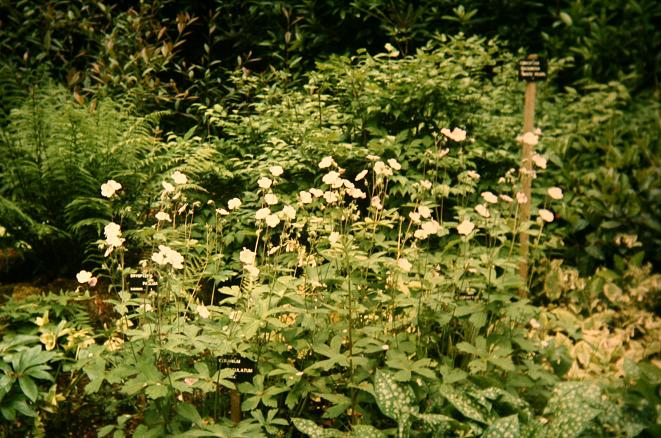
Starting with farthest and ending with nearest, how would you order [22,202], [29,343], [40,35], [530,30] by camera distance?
[530,30] → [40,35] → [22,202] → [29,343]

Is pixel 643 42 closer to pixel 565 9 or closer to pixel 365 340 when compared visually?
pixel 565 9

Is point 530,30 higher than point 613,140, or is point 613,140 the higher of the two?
point 530,30

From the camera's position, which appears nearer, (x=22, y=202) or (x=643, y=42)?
(x=22, y=202)

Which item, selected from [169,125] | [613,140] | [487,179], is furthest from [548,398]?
[169,125]

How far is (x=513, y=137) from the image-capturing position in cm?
417

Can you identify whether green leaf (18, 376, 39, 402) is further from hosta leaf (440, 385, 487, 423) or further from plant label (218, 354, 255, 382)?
hosta leaf (440, 385, 487, 423)

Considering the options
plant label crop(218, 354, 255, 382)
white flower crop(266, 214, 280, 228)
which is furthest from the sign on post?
plant label crop(218, 354, 255, 382)

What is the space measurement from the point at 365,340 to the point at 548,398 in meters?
0.97

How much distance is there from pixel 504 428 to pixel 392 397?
429 millimetres

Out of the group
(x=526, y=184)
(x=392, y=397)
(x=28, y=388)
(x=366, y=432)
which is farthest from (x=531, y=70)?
(x=28, y=388)

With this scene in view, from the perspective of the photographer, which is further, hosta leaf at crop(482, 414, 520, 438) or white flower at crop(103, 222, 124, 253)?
hosta leaf at crop(482, 414, 520, 438)

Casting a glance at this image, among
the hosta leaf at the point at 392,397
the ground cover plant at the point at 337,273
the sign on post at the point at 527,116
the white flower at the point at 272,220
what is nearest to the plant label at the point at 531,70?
the sign on post at the point at 527,116

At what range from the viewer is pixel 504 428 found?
6.66ft

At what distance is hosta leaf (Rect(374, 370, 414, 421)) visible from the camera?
81.0 inches
